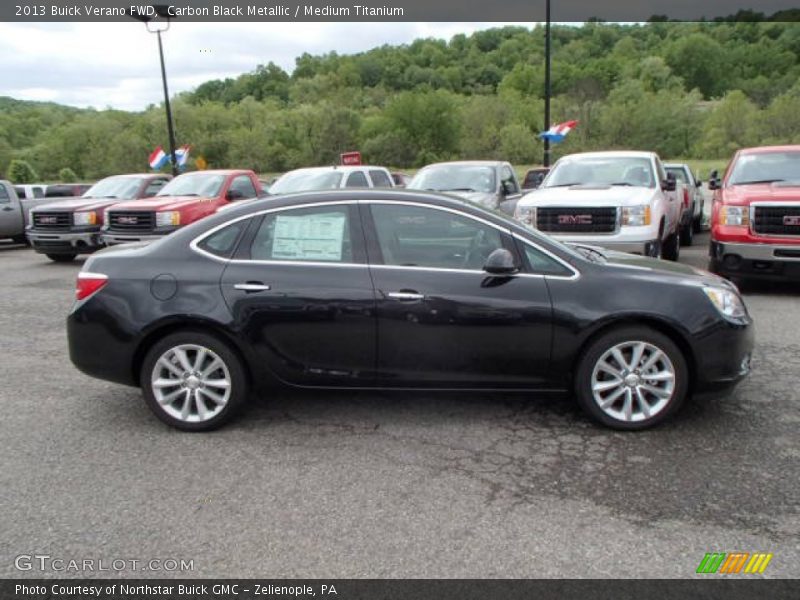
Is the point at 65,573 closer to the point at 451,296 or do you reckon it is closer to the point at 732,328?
the point at 451,296

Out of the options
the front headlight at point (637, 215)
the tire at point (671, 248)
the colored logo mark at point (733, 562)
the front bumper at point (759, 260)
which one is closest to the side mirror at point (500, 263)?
the colored logo mark at point (733, 562)

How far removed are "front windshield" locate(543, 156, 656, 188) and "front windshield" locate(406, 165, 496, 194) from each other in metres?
1.62

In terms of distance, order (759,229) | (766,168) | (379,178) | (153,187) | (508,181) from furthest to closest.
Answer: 1. (153,187)
2. (379,178)
3. (508,181)
4. (766,168)
5. (759,229)

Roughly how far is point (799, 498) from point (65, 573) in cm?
361

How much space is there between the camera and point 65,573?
3.00 metres

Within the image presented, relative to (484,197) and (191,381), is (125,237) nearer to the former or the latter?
(484,197)

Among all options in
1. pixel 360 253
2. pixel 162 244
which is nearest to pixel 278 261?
pixel 360 253

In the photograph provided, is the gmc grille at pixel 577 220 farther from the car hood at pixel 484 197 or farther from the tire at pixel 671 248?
the tire at pixel 671 248

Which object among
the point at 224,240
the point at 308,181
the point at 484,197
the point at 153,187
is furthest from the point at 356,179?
the point at 224,240

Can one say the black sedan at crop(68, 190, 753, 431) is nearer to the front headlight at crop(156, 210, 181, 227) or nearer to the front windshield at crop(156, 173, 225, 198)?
the front headlight at crop(156, 210, 181, 227)

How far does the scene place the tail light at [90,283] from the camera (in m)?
4.59

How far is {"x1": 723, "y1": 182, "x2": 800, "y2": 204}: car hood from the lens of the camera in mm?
8203

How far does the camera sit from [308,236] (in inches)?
181

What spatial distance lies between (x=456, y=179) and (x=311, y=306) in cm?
834
